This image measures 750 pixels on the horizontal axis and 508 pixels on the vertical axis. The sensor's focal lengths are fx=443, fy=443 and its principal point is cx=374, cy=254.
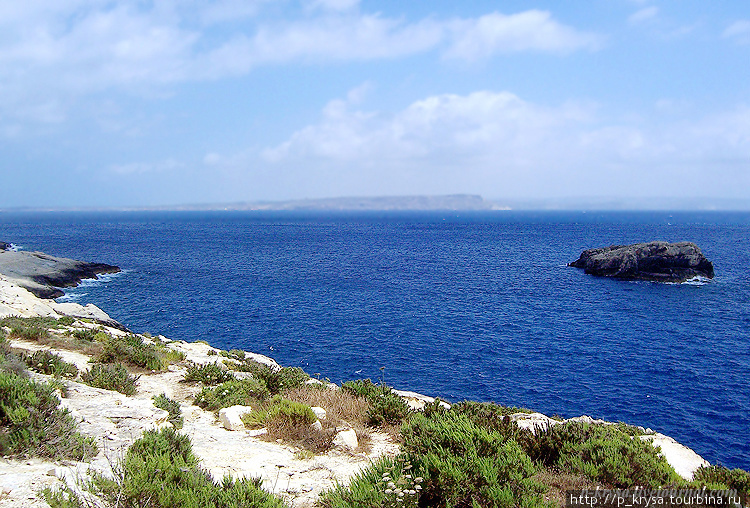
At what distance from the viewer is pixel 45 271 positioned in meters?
64.4

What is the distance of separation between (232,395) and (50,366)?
535 centimetres

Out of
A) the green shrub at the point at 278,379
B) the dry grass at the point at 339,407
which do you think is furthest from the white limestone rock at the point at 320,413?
the green shrub at the point at 278,379

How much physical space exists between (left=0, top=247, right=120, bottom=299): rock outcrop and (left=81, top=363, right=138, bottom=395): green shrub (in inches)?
1999

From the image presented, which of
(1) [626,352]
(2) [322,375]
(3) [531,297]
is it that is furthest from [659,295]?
(2) [322,375]

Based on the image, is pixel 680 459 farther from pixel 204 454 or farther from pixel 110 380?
pixel 110 380

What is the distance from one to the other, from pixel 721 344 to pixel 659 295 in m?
22.1

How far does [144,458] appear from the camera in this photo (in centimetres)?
778

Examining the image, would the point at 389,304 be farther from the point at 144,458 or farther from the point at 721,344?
the point at 144,458

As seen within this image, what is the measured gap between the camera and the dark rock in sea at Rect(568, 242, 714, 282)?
70250 millimetres

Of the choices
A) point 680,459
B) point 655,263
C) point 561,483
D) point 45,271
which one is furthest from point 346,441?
point 655,263

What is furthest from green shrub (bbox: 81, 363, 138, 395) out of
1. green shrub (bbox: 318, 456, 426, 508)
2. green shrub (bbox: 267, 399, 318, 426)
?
green shrub (bbox: 318, 456, 426, 508)

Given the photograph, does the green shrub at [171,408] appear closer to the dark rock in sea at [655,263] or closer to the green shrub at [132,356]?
the green shrub at [132,356]

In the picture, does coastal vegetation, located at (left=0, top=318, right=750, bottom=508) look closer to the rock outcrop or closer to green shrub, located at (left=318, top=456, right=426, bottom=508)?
green shrub, located at (left=318, top=456, right=426, bottom=508)

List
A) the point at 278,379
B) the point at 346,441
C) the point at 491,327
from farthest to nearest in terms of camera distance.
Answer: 1. the point at 491,327
2. the point at 278,379
3. the point at 346,441
